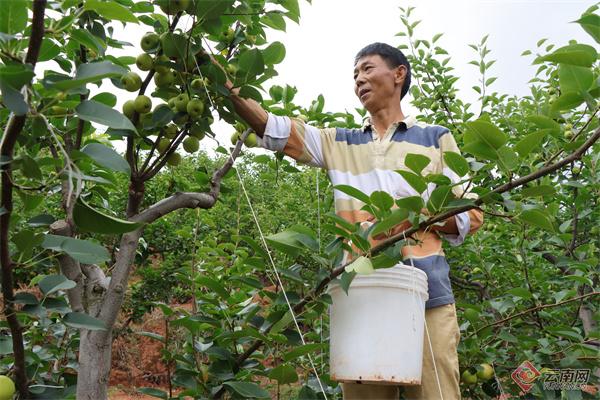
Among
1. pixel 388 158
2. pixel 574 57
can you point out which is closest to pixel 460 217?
pixel 388 158

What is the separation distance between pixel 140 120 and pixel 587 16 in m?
0.90

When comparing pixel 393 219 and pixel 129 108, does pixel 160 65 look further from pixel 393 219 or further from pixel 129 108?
pixel 393 219

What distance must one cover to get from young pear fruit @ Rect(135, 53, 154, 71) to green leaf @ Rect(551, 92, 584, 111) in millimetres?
820

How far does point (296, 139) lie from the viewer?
1761mm

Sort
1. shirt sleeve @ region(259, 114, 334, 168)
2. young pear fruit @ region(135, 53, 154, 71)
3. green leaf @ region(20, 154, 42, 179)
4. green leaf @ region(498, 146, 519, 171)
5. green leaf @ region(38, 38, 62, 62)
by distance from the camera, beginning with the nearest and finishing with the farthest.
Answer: green leaf @ region(20, 154, 42, 179)
green leaf @ region(38, 38, 62, 62)
green leaf @ region(498, 146, 519, 171)
young pear fruit @ region(135, 53, 154, 71)
shirt sleeve @ region(259, 114, 334, 168)

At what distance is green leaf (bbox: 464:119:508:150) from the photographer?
1.07 m

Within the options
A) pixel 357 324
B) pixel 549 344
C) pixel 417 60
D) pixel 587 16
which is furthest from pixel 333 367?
pixel 417 60

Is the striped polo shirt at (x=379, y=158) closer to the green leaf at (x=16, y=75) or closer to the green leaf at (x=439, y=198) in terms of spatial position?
the green leaf at (x=439, y=198)

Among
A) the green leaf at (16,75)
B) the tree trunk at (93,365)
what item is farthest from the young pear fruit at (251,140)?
the green leaf at (16,75)

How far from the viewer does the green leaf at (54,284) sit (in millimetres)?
1071

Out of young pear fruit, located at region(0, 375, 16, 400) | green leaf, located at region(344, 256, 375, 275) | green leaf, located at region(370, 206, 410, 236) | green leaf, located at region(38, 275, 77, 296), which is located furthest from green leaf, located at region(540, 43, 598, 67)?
young pear fruit, located at region(0, 375, 16, 400)

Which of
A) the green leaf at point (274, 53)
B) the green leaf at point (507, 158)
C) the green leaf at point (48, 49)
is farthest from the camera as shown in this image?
the green leaf at point (274, 53)

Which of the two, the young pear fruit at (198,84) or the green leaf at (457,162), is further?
the young pear fruit at (198,84)

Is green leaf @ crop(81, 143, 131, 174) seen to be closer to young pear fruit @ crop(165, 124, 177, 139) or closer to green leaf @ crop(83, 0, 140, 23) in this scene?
green leaf @ crop(83, 0, 140, 23)
